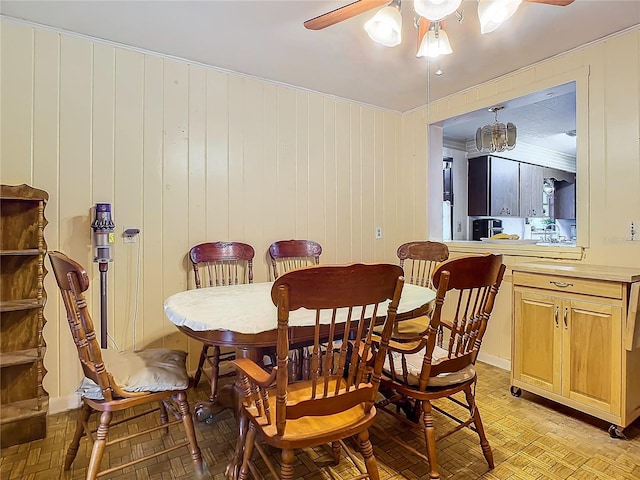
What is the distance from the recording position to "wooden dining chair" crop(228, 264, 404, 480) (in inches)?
43.0

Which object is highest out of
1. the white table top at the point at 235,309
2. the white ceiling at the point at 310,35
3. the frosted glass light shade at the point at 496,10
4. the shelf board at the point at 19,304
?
the white ceiling at the point at 310,35

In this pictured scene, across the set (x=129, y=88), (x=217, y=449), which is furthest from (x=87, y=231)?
(x=217, y=449)

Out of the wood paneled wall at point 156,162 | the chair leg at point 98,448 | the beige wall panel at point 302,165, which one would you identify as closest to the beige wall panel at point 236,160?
the wood paneled wall at point 156,162

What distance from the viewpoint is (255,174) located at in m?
3.03

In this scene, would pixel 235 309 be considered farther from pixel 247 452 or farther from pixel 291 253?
pixel 291 253

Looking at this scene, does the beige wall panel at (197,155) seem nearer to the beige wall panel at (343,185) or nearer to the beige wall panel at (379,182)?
the beige wall panel at (343,185)

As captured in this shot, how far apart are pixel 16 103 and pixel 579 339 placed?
3.61 meters

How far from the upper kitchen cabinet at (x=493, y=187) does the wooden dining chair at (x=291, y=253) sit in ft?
9.50

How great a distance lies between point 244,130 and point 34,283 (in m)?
1.76

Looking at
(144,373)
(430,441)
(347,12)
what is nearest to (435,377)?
(430,441)

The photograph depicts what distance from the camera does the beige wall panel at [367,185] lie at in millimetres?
3658

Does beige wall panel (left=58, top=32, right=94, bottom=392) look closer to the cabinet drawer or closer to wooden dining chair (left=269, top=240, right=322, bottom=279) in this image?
wooden dining chair (left=269, top=240, right=322, bottom=279)

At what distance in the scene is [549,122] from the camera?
13.8 ft

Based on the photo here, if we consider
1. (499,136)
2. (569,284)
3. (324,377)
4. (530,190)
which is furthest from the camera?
(530,190)
